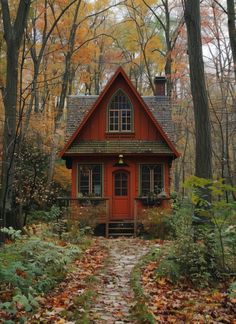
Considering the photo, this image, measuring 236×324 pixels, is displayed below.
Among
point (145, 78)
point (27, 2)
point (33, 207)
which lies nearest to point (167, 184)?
point (33, 207)

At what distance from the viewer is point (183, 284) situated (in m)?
7.82

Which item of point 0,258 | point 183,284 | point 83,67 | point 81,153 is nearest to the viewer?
point 0,258

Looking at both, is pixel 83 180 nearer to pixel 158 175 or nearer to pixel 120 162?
pixel 120 162

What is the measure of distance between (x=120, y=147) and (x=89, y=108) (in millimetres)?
3326

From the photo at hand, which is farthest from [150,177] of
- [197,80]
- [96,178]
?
[197,80]

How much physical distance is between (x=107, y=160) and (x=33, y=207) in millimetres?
5800

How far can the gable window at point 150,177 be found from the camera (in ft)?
64.0

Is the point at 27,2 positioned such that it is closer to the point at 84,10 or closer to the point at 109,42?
the point at 84,10

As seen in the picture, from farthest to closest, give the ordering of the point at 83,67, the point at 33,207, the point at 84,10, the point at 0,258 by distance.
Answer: the point at 83,67 → the point at 84,10 → the point at 33,207 → the point at 0,258

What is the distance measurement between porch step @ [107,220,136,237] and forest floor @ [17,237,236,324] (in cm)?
826

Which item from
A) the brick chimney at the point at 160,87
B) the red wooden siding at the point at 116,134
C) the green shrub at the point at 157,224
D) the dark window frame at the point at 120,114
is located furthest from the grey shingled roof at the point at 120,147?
the brick chimney at the point at 160,87

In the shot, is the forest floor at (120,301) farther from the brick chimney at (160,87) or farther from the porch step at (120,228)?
the brick chimney at (160,87)

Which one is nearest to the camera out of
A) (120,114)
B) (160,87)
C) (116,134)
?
(116,134)

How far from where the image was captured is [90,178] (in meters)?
19.7
